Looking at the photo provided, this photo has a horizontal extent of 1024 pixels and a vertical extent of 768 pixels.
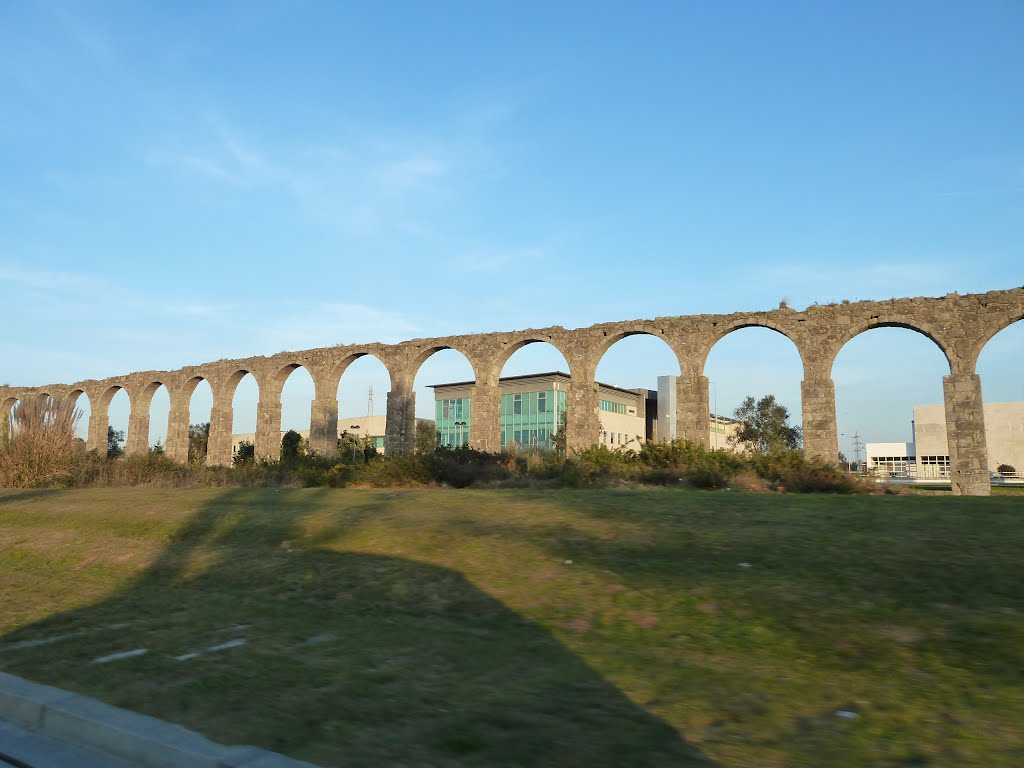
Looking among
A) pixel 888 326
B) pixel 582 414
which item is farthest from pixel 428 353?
pixel 888 326

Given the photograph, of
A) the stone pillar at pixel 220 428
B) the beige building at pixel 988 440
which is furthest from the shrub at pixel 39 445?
the beige building at pixel 988 440

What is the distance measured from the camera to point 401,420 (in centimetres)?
3288

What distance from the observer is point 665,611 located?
18.3 feet

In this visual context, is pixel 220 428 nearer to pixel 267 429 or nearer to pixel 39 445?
pixel 267 429

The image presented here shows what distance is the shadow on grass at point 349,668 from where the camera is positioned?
338 cm

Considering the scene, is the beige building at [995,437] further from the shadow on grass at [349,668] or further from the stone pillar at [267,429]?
the shadow on grass at [349,668]

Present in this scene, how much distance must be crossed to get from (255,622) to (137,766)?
2651mm

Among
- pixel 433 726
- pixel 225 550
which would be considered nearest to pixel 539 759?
pixel 433 726

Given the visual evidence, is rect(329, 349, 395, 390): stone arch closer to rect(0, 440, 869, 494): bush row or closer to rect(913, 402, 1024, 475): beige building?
rect(0, 440, 869, 494): bush row

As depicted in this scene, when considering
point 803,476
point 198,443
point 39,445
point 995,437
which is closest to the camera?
point 803,476

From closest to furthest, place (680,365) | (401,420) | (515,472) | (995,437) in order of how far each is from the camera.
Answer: (515,472) < (680,365) < (401,420) < (995,437)

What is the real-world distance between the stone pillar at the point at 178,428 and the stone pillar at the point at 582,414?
2312 centimetres

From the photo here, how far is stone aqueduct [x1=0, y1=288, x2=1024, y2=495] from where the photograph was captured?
23984mm

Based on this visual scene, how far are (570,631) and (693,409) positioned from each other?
22.3 m
